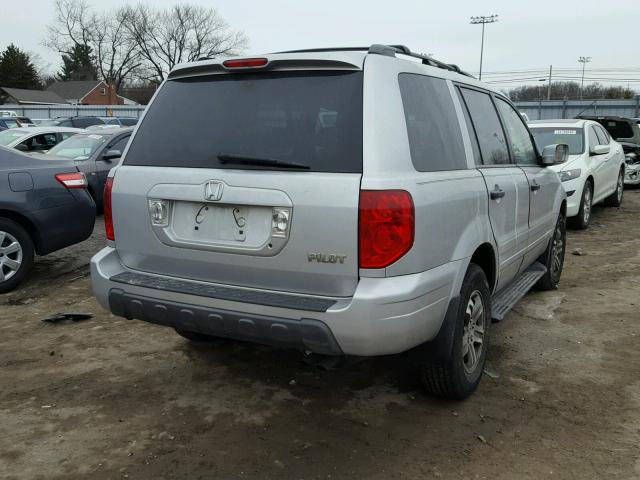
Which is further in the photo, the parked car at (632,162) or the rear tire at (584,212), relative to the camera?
the parked car at (632,162)

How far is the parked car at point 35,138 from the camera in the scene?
1177cm

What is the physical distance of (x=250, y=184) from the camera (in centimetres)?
280

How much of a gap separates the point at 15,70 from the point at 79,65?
1246cm

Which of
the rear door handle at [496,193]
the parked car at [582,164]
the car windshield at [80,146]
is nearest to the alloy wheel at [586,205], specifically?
the parked car at [582,164]

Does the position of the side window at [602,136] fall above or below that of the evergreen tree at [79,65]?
below

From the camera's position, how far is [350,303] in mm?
2613

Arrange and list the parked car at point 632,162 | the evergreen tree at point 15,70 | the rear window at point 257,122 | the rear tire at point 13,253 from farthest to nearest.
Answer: the evergreen tree at point 15,70, the parked car at point 632,162, the rear tire at point 13,253, the rear window at point 257,122

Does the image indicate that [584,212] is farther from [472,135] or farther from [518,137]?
[472,135]

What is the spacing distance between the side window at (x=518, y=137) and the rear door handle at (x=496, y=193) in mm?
782

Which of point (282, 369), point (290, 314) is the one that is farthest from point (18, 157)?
point (290, 314)

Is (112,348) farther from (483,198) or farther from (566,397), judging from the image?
(566,397)

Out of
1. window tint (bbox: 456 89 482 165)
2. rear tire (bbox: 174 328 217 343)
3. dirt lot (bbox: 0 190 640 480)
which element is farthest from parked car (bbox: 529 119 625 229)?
rear tire (bbox: 174 328 217 343)

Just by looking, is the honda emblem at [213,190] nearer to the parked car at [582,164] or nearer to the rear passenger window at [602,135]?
the parked car at [582,164]

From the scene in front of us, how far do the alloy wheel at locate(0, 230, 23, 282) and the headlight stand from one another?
7.15 metres
